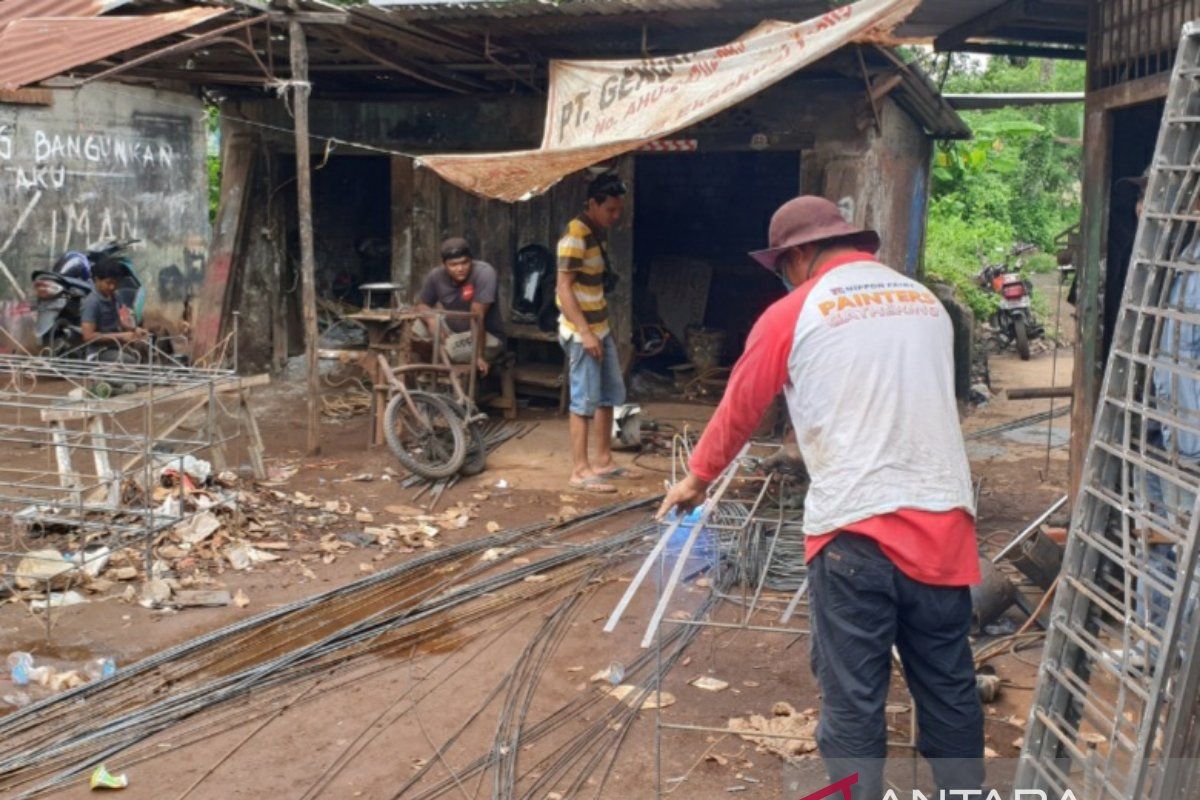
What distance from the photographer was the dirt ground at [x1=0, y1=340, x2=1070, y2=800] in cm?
452

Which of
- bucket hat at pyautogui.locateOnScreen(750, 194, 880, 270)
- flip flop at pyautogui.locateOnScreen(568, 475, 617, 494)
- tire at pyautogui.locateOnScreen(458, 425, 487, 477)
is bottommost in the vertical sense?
flip flop at pyautogui.locateOnScreen(568, 475, 617, 494)

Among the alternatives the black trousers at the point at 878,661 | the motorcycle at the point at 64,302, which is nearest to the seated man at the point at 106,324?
the motorcycle at the point at 64,302

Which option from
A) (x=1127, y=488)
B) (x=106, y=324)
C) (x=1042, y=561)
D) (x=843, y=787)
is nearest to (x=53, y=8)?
(x=106, y=324)

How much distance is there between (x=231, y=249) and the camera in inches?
498

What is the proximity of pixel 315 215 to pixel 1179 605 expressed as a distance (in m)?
13.8

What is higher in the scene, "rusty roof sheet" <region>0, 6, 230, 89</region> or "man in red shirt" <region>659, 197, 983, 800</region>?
"rusty roof sheet" <region>0, 6, 230, 89</region>

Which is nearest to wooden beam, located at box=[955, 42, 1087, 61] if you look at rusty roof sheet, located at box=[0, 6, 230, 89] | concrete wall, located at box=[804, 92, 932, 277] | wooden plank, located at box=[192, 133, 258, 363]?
concrete wall, located at box=[804, 92, 932, 277]

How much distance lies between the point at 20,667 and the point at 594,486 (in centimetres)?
414

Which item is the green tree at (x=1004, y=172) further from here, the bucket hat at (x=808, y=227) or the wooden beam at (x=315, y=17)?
the bucket hat at (x=808, y=227)

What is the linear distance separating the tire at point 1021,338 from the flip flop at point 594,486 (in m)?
9.21

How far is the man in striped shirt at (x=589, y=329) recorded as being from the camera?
335 inches

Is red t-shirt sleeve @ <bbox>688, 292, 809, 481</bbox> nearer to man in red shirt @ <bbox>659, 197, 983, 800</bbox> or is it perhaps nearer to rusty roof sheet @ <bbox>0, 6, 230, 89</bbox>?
man in red shirt @ <bbox>659, 197, 983, 800</bbox>

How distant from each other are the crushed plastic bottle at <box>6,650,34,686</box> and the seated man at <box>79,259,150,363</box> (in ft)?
16.8

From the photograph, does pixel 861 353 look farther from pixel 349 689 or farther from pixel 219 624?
pixel 219 624
